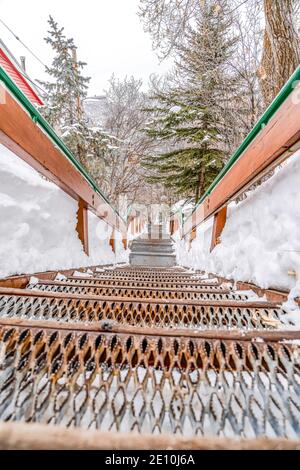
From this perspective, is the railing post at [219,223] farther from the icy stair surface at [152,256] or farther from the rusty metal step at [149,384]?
the icy stair surface at [152,256]

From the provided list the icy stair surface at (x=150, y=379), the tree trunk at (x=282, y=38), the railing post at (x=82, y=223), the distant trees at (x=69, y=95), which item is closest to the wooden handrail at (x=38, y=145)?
the railing post at (x=82, y=223)

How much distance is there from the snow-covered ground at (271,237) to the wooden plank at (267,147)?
0.41 ft

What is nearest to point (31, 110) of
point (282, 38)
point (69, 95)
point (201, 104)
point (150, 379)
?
point (150, 379)

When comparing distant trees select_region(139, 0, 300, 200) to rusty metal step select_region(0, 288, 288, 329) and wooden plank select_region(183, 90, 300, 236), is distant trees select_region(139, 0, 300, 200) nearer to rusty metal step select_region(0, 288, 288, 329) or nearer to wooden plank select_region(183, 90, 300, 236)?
wooden plank select_region(183, 90, 300, 236)

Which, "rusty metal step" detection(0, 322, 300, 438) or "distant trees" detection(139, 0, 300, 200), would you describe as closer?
"rusty metal step" detection(0, 322, 300, 438)

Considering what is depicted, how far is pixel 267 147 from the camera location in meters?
1.58

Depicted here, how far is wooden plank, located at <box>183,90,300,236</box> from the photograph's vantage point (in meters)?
1.30

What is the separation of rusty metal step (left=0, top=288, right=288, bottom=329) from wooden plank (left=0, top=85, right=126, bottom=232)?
937mm

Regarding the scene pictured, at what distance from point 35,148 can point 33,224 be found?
0.58m

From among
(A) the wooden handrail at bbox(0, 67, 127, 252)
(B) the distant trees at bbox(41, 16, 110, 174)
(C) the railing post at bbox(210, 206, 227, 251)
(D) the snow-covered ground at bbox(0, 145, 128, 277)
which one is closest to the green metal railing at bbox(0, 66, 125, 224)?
(A) the wooden handrail at bbox(0, 67, 127, 252)

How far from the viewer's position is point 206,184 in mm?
6852

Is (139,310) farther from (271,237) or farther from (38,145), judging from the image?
(38,145)

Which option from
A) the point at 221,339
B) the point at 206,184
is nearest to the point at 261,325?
the point at 221,339
